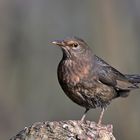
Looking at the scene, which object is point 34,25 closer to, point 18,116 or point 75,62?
point 18,116

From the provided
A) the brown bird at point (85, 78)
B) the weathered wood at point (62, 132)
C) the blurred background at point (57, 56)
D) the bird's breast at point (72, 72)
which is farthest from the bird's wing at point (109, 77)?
the blurred background at point (57, 56)

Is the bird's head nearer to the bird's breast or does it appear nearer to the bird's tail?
the bird's breast

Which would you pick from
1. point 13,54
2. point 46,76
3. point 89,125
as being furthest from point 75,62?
point 46,76

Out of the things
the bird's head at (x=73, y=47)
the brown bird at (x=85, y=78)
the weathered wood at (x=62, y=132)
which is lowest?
the weathered wood at (x=62, y=132)

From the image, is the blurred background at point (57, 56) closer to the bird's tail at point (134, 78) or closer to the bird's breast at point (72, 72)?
the bird's tail at point (134, 78)

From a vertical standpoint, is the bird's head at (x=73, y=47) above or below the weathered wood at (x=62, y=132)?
above

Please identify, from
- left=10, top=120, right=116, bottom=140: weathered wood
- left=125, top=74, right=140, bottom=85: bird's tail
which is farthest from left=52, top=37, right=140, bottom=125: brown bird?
left=10, top=120, right=116, bottom=140: weathered wood
